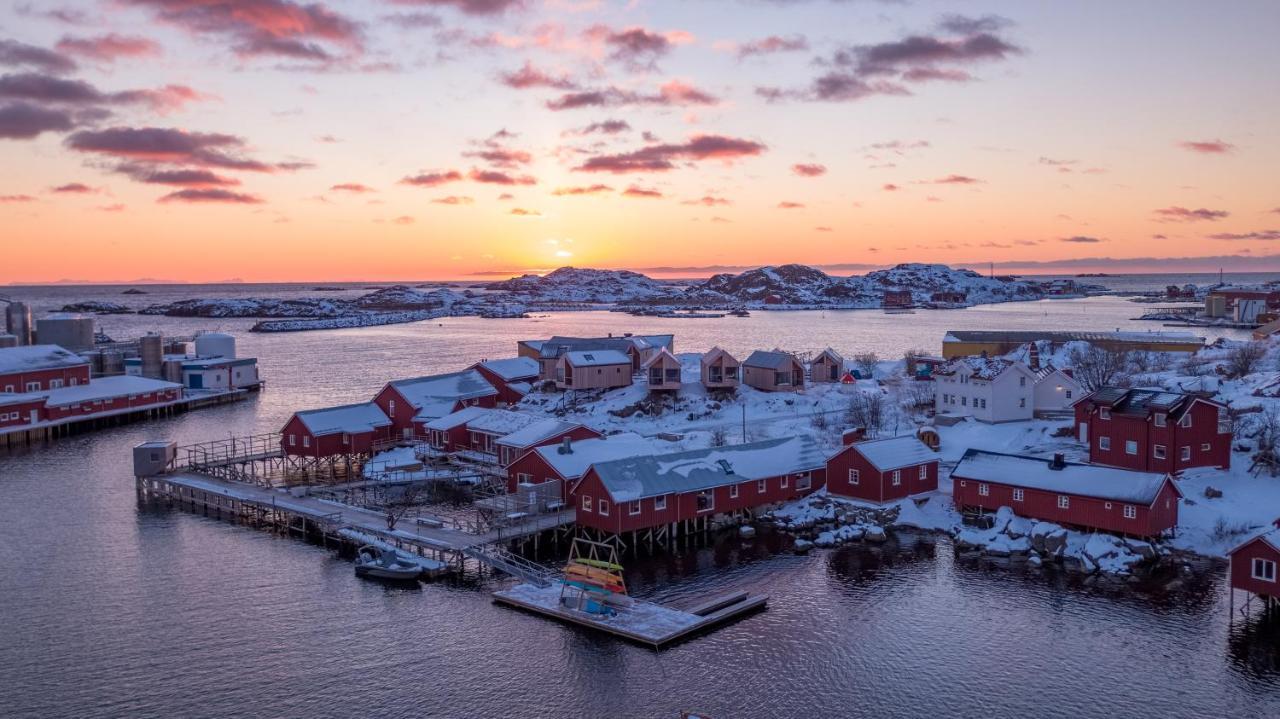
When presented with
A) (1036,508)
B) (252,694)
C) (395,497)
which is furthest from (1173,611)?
(395,497)

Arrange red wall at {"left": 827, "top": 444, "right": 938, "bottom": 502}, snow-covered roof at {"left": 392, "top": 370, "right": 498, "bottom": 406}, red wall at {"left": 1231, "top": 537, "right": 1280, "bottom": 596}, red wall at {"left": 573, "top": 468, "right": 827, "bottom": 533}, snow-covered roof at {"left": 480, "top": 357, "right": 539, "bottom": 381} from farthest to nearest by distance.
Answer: snow-covered roof at {"left": 480, "top": 357, "right": 539, "bottom": 381}
snow-covered roof at {"left": 392, "top": 370, "right": 498, "bottom": 406}
red wall at {"left": 827, "top": 444, "right": 938, "bottom": 502}
red wall at {"left": 573, "top": 468, "right": 827, "bottom": 533}
red wall at {"left": 1231, "top": 537, "right": 1280, "bottom": 596}

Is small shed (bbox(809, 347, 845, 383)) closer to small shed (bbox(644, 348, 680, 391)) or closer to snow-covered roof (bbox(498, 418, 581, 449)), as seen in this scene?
small shed (bbox(644, 348, 680, 391))

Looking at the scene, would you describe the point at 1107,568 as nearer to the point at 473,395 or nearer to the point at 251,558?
the point at 251,558

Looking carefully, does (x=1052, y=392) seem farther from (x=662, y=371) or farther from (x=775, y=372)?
(x=662, y=371)

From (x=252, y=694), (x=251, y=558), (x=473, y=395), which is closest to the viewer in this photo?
(x=252, y=694)

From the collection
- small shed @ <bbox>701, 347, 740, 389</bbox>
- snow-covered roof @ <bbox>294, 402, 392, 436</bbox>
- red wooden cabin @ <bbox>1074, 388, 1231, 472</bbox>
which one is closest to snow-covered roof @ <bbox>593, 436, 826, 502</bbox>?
red wooden cabin @ <bbox>1074, 388, 1231, 472</bbox>

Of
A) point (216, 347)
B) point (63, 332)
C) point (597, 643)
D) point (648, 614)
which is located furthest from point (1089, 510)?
point (63, 332)
